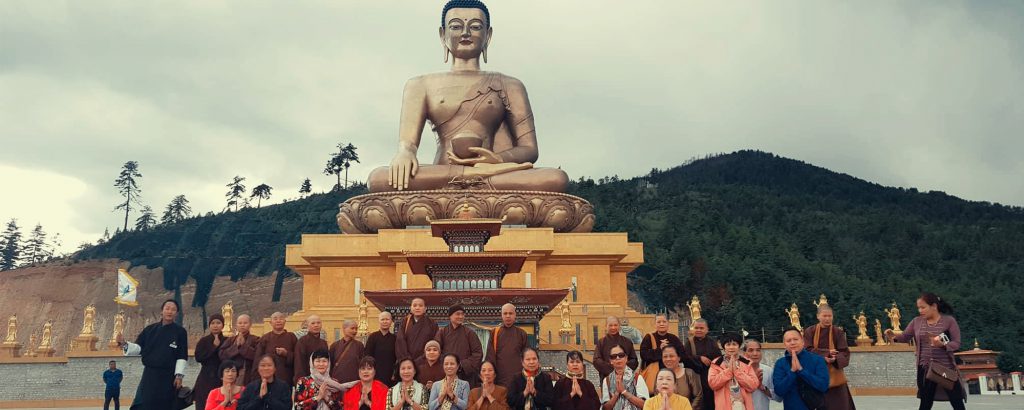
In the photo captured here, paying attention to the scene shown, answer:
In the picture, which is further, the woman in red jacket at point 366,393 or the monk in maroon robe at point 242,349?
the monk in maroon robe at point 242,349

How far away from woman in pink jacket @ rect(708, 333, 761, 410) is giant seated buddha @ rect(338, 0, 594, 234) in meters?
8.35

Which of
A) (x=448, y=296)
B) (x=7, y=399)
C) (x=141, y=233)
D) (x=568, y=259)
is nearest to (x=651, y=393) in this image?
(x=448, y=296)

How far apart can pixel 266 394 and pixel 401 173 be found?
31.7 feet

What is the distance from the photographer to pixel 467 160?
591 inches

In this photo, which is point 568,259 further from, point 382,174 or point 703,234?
point 703,234

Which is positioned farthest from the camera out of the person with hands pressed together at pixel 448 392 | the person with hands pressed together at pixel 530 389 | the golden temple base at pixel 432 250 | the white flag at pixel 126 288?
the white flag at pixel 126 288

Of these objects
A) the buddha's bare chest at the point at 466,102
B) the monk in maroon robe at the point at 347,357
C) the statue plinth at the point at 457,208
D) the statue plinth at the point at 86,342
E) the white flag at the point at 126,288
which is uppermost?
the buddha's bare chest at the point at 466,102

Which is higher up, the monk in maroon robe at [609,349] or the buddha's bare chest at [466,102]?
the buddha's bare chest at [466,102]

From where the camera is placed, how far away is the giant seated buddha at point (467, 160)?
14336mm

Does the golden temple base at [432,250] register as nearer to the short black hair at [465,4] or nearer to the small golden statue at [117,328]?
the small golden statue at [117,328]

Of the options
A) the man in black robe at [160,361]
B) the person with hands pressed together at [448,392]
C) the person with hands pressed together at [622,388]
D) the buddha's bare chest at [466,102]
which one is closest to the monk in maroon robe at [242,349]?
the man in black robe at [160,361]

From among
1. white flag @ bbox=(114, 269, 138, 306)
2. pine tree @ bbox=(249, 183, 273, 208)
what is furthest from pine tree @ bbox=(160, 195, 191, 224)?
white flag @ bbox=(114, 269, 138, 306)

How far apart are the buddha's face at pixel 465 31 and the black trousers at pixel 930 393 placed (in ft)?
39.1

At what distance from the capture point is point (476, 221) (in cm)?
1109
